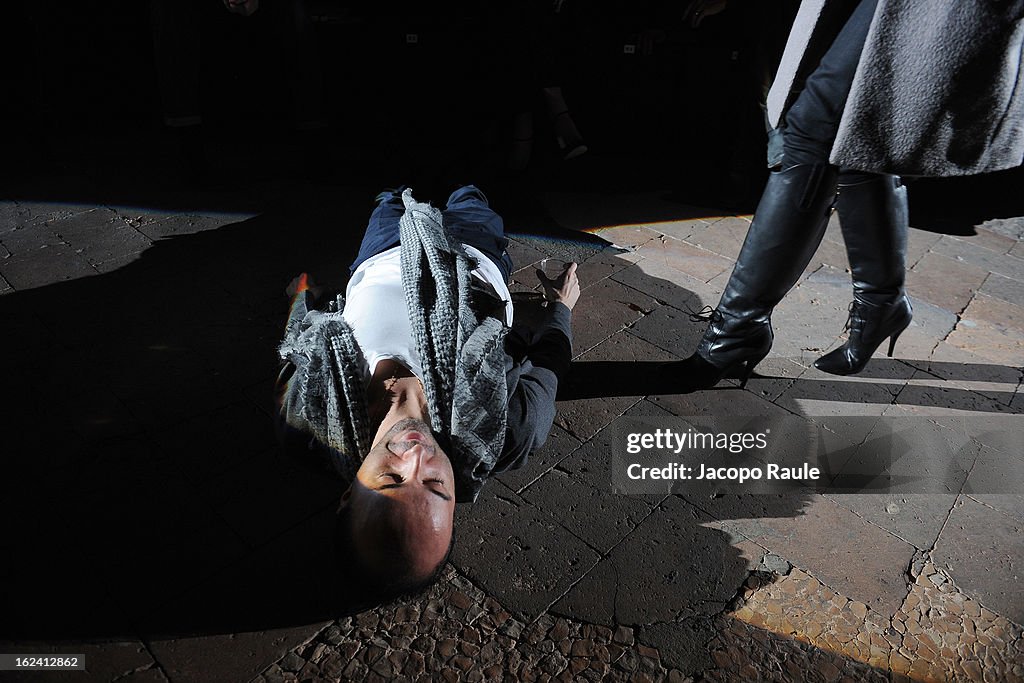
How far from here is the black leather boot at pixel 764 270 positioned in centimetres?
226

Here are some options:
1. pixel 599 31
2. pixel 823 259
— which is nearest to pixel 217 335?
pixel 823 259

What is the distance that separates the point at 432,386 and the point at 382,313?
0.32 meters

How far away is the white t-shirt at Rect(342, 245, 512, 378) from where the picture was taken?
6.71ft

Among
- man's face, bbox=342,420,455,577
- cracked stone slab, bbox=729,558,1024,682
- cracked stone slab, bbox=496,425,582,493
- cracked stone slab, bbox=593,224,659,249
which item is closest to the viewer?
man's face, bbox=342,420,455,577

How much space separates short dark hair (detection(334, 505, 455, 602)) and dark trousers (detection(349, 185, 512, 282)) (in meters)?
1.12

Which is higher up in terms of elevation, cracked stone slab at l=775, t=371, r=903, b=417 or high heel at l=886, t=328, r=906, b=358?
high heel at l=886, t=328, r=906, b=358

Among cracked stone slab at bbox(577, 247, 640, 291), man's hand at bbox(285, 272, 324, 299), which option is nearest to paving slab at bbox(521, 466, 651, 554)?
man's hand at bbox(285, 272, 324, 299)

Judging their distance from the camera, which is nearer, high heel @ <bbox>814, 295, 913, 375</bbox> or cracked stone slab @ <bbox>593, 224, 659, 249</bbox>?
high heel @ <bbox>814, 295, 913, 375</bbox>

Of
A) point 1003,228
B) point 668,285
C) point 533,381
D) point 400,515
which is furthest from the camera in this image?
point 1003,228

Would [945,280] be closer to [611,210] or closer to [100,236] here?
[611,210]

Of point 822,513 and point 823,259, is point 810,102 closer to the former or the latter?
point 822,513

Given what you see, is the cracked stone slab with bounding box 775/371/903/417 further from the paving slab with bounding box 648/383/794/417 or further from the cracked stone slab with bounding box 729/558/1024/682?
the cracked stone slab with bounding box 729/558/1024/682

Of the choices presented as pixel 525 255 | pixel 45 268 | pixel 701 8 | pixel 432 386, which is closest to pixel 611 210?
pixel 525 255

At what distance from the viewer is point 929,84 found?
196 cm
